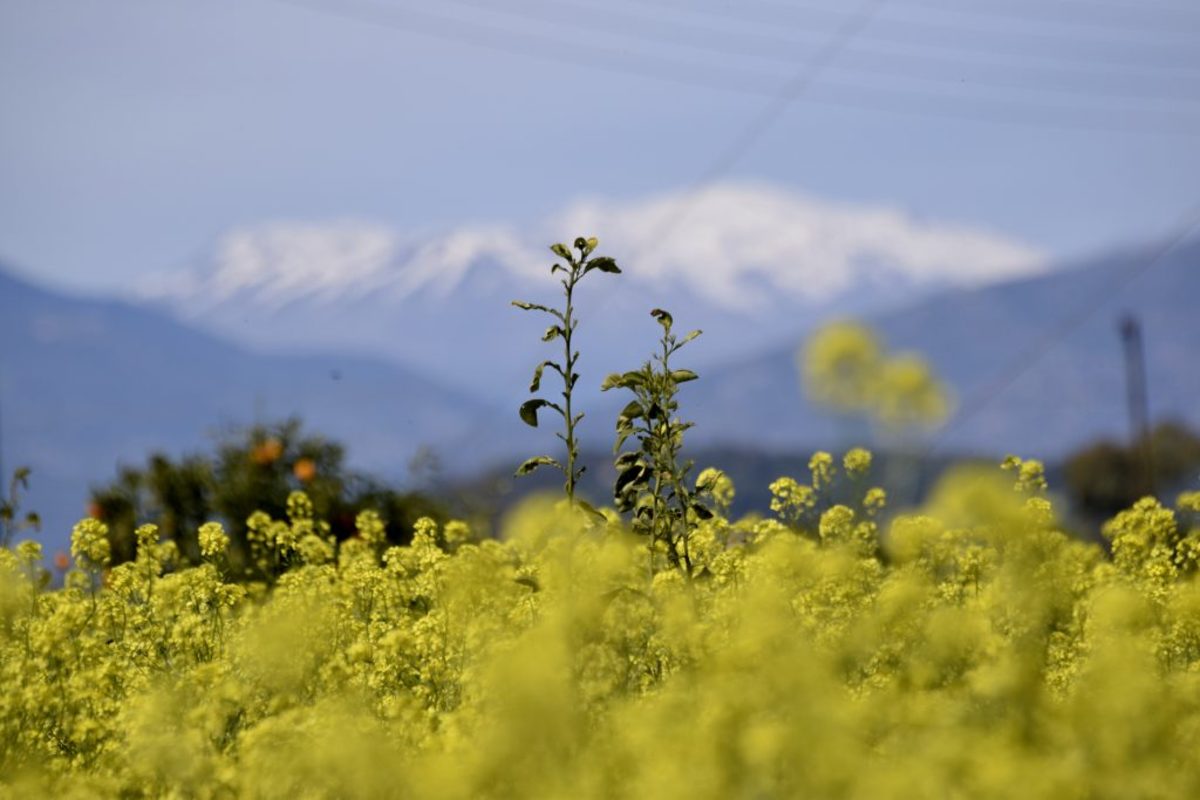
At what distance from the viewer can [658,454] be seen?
5.73 m

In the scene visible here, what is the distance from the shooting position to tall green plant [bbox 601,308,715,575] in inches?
223

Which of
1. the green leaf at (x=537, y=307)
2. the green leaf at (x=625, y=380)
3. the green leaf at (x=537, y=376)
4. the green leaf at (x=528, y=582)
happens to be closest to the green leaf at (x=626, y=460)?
the green leaf at (x=625, y=380)

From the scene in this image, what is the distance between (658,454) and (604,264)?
718mm

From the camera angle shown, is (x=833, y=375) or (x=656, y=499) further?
(x=656, y=499)

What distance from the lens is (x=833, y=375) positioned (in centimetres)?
521

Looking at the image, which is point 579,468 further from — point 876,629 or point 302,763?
point 302,763

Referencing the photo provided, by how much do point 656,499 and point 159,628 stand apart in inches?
72.7

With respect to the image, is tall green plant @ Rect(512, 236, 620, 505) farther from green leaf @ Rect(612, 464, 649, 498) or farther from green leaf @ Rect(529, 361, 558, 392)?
green leaf @ Rect(612, 464, 649, 498)

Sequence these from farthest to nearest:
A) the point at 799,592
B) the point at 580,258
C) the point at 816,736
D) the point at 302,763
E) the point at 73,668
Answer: the point at 580,258, the point at 73,668, the point at 799,592, the point at 302,763, the point at 816,736

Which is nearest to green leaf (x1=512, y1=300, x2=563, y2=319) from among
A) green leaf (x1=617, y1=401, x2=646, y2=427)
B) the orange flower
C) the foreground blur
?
green leaf (x1=617, y1=401, x2=646, y2=427)

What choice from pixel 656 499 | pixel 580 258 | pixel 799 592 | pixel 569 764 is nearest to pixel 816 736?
pixel 569 764

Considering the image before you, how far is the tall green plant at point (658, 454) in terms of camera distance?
566cm

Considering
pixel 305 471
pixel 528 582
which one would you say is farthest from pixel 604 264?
pixel 305 471

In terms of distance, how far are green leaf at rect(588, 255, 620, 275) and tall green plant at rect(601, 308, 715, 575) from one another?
0.75 ft
